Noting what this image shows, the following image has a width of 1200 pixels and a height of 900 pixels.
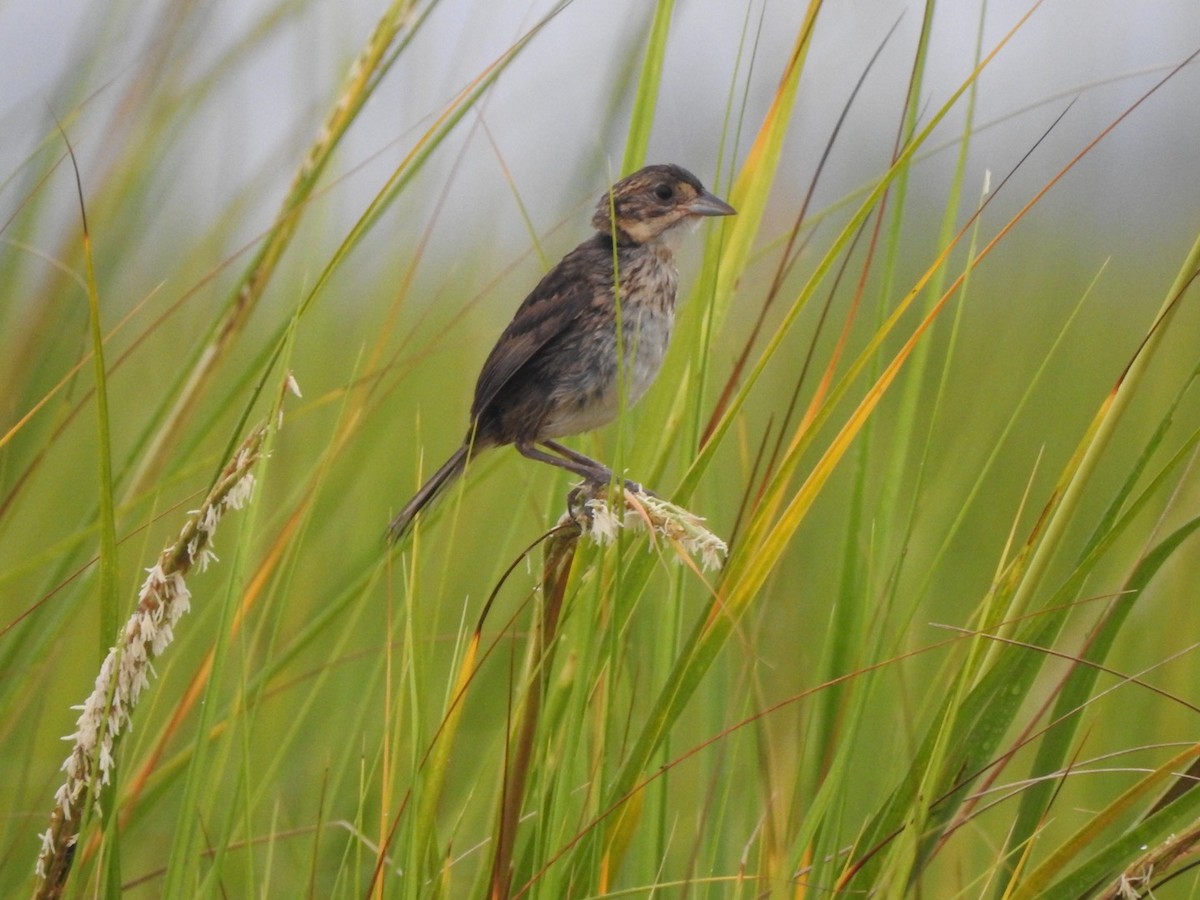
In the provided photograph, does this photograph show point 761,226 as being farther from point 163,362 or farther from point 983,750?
point 163,362

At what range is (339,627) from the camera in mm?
3291

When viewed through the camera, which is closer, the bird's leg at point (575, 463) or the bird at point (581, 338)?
the bird's leg at point (575, 463)

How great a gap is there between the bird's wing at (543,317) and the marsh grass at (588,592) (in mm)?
153

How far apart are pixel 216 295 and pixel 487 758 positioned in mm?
1851

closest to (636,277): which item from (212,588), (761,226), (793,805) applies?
(761,226)

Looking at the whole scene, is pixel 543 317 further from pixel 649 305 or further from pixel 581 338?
pixel 649 305

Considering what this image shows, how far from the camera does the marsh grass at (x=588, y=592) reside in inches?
59.4

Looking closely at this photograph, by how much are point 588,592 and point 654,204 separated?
170 cm

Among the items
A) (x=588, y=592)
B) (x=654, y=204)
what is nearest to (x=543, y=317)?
(x=654, y=204)

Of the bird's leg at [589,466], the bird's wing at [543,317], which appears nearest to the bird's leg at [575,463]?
the bird's leg at [589,466]

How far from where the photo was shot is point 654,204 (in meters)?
3.27

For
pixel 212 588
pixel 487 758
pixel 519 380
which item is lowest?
pixel 487 758

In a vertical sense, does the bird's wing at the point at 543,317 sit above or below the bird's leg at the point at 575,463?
above

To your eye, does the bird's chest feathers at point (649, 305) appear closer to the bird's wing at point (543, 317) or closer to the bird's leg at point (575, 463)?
the bird's wing at point (543, 317)
